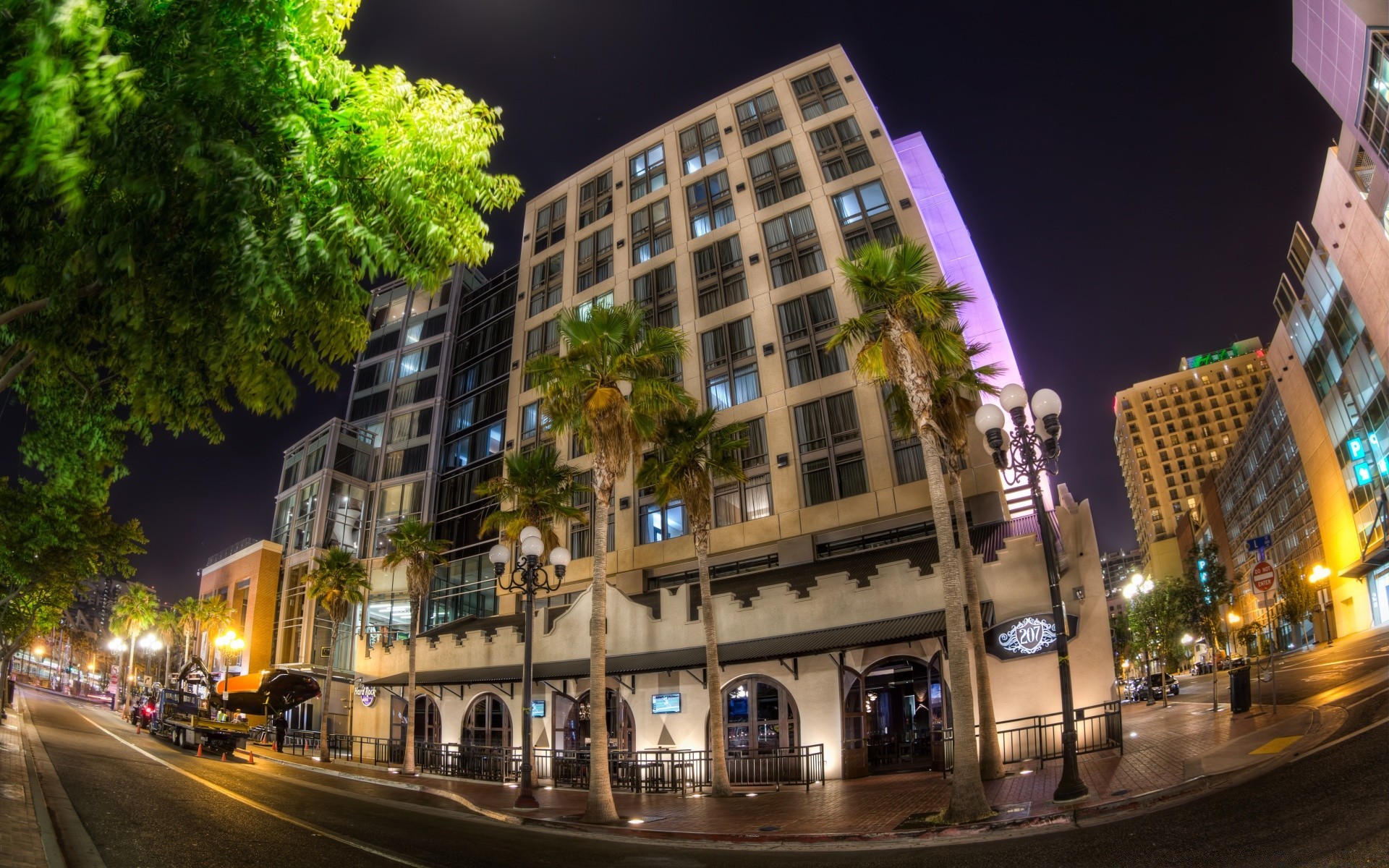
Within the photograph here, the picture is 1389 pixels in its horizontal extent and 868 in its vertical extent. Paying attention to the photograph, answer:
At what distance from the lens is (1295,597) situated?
74.9m

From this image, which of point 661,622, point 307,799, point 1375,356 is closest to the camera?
point 307,799

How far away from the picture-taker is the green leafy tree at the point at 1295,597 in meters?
75.3

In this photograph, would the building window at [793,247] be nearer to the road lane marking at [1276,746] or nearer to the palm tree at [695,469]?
the palm tree at [695,469]

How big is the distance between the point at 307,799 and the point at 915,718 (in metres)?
18.5

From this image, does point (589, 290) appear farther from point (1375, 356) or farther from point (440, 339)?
point (1375, 356)

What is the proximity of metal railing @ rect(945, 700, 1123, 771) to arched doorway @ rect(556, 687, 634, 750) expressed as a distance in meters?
12.8

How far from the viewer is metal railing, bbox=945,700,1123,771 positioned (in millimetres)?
19438

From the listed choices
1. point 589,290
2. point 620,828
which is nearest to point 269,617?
point 589,290

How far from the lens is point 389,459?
61.8 metres

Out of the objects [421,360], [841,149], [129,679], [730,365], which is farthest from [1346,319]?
[129,679]

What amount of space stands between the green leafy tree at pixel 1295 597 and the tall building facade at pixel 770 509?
61.0 metres

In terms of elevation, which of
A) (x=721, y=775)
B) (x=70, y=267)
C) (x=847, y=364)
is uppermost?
(x=847, y=364)

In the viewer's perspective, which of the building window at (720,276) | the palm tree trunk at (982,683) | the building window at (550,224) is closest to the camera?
the palm tree trunk at (982,683)

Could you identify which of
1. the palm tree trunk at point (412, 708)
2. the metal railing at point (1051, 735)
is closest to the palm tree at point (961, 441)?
the metal railing at point (1051, 735)
